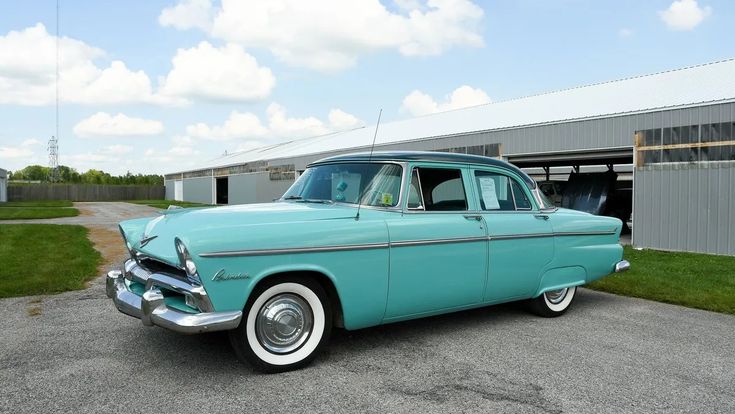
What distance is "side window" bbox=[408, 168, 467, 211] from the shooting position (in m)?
4.69

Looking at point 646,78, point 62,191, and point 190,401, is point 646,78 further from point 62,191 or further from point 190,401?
point 62,191

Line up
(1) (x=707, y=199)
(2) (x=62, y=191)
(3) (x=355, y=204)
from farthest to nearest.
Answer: (2) (x=62, y=191)
(1) (x=707, y=199)
(3) (x=355, y=204)

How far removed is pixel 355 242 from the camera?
4.13 metres

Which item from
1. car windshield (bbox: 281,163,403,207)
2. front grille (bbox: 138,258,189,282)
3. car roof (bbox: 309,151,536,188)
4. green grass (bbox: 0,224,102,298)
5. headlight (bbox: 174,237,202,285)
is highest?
car roof (bbox: 309,151,536,188)

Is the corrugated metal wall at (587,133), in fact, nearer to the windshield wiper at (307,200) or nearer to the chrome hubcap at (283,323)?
the windshield wiper at (307,200)

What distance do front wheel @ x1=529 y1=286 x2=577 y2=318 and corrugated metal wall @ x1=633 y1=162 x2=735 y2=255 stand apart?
747cm

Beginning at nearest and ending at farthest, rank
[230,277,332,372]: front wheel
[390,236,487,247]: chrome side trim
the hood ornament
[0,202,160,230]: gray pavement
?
[230,277,332,372]: front wheel
the hood ornament
[390,236,487,247]: chrome side trim
[0,202,160,230]: gray pavement

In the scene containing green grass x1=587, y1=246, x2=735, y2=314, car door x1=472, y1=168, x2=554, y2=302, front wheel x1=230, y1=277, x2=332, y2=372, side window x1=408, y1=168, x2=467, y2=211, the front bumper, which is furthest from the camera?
green grass x1=587, y1=246, x2=735, y2=314

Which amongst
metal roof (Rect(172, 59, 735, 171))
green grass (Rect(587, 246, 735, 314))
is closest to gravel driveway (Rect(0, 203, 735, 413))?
green grass (Rect(587, 246, 735, 314))

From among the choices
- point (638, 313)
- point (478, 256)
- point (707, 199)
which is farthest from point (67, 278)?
point (707, 199)

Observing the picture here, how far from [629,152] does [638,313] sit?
856cm

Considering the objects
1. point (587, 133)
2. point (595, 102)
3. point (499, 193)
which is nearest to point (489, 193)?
point (499, 193)

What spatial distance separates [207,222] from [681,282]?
6.97 metres

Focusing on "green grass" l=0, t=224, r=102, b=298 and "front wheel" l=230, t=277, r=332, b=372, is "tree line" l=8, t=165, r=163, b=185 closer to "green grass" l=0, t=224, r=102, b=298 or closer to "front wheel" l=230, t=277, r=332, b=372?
"green grass" l=0, t=224, r=102, b=298
